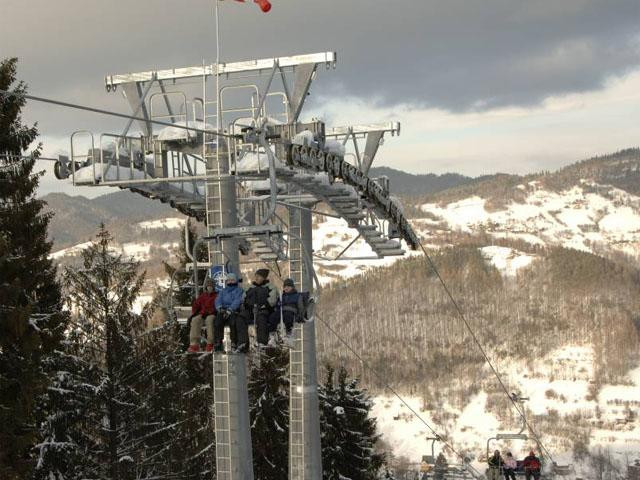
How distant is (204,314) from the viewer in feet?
52.0

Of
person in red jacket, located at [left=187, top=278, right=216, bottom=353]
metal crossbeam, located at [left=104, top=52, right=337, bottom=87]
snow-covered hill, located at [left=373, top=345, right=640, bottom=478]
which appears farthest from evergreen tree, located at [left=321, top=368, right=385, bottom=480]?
snow-covered hill, located at [left=373, top=345, right=640, bottom=478]

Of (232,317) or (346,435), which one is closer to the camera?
(232,317)

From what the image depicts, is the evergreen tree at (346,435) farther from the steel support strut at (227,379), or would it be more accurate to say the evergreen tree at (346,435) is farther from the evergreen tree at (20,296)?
the steel support strut at (227,379)

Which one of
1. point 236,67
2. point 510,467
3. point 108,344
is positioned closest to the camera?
point 236,67

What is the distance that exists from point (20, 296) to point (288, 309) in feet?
27.6

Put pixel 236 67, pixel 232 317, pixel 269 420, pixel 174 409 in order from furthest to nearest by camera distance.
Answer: pixel 269 420
pixel 174 409
pixel 236 67
pixel 232 317

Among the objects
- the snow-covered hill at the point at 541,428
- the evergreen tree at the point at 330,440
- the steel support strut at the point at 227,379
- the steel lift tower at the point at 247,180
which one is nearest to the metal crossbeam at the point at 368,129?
the steel lift tower at the point at 247,180

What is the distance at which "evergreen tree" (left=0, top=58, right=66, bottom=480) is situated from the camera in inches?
732

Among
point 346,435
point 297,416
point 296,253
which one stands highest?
point 296,253

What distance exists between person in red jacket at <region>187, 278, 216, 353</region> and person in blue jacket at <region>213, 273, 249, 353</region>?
0.34 feet

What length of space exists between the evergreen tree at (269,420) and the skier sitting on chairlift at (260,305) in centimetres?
1876

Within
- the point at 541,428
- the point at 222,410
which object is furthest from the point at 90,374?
the point at 541,428

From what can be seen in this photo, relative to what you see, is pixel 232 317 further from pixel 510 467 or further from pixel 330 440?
pixel 330 440

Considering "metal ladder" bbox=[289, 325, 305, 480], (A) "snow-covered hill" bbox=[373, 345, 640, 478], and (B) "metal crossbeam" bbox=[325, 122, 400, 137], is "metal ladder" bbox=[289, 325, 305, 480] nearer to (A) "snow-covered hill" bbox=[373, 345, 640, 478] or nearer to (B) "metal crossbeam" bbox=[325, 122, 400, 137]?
(B) "metal crossbeam" bbox=[325, 122, 400, 137]
